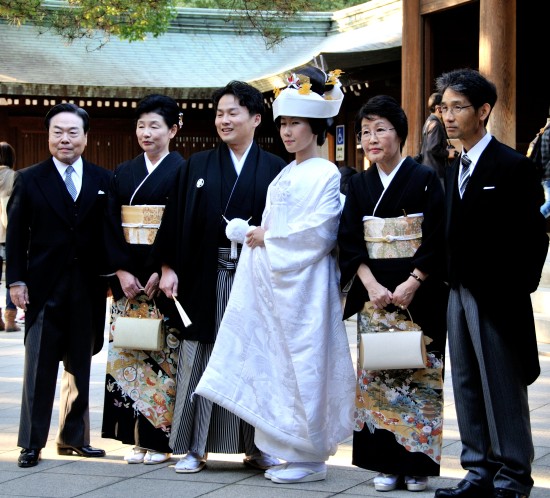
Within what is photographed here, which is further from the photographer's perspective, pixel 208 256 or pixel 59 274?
pixel 59 274

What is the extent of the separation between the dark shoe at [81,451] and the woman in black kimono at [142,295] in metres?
0.09

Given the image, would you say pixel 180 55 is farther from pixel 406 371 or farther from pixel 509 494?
pixel 509 494

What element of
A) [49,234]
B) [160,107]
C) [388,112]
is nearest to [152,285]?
[49,234]

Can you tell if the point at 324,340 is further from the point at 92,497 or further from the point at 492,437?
the point at 92,497

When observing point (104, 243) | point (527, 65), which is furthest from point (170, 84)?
point (104, 243)

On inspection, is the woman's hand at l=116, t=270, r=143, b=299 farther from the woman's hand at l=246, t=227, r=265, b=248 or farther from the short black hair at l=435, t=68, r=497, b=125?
the short black hair at l=435, t=68, r=497, b=125

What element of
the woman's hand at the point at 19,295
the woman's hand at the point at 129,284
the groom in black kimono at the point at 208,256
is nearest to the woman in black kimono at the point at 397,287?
the groom in black kimono at the point at 208,256

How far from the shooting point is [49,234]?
5.06 meters

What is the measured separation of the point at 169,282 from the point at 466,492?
1793mm

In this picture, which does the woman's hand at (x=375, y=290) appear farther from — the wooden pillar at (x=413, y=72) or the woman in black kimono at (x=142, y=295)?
the wooden pillar at (x=413, y=72)

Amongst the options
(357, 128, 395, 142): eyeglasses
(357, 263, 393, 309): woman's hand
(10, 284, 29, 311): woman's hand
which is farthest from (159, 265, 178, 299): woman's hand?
(357, 128, 395, 142): eyeglasses

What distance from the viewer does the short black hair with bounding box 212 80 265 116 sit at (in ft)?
16.0

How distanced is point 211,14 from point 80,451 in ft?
57.8

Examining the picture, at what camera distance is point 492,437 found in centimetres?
406
